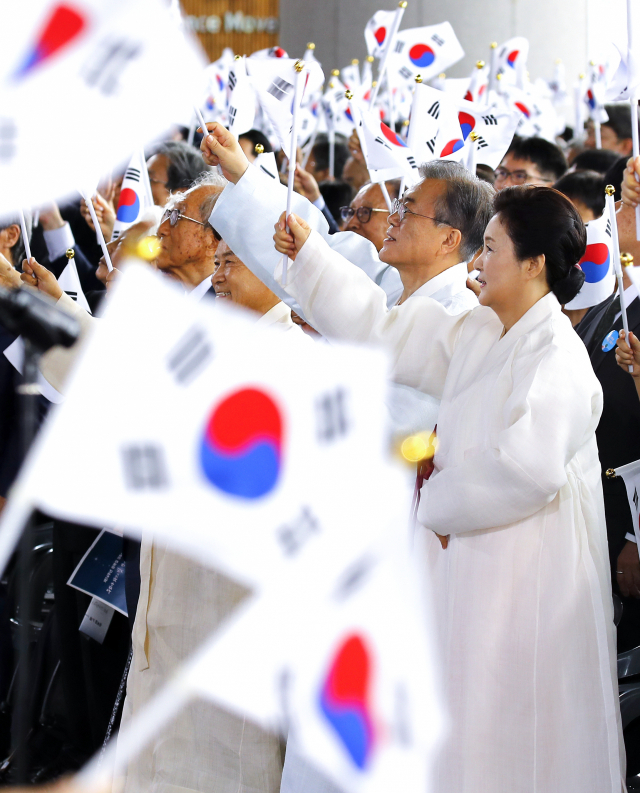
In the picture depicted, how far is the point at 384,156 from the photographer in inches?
123

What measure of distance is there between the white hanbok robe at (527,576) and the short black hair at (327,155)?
3.88 m

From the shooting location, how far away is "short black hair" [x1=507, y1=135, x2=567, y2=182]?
429 centimetres

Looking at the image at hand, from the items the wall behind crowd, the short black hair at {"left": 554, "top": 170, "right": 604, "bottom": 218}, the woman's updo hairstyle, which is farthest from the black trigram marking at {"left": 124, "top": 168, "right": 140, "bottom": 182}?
the wall behind crowd

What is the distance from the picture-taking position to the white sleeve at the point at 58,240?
4207mm

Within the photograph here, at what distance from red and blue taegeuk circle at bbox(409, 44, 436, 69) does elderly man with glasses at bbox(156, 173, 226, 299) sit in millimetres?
2997

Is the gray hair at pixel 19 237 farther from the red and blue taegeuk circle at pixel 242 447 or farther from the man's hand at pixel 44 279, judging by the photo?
the red and blue taegeuk circle at pixel 242 447

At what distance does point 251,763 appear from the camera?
7.95 ft

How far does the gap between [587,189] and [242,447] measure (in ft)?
6.40

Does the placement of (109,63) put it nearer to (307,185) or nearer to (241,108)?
(241,108)

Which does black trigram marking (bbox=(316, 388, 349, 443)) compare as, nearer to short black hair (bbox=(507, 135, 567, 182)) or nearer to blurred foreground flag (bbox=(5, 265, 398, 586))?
blurred foreground flag (bbox=(5, 265, 398, 586))

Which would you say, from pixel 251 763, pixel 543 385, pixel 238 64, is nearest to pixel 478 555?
pixel 543 385

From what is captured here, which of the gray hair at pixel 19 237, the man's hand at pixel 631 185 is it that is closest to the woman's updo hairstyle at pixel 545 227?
the man's hand at pixel 631 185

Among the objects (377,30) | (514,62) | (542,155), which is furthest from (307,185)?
(514,62)

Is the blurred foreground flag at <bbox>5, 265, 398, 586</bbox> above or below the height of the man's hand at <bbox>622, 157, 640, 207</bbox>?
below
